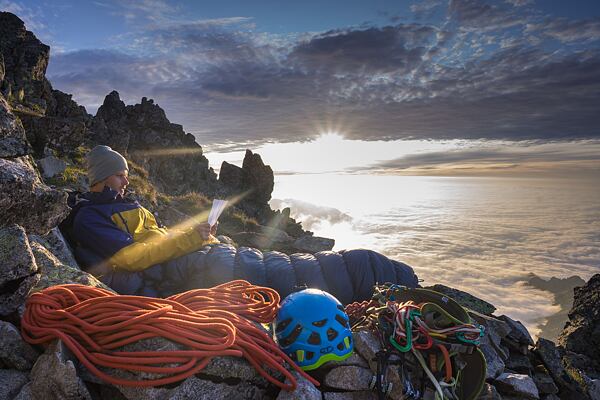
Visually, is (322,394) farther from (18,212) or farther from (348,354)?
(18,212)

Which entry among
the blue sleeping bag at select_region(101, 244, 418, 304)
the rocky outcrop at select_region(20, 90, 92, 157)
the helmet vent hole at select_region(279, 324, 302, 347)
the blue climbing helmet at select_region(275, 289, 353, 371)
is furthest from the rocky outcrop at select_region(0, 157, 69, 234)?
the rocky outcrop at select_region(20, 90, 92, 157)

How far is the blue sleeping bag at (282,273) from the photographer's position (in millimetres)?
6711

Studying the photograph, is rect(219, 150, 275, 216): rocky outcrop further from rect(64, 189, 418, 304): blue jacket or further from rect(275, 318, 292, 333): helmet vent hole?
rect(275, 318, 292, 333): helmet vent hole

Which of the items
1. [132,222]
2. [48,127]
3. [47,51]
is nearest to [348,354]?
[132,222]

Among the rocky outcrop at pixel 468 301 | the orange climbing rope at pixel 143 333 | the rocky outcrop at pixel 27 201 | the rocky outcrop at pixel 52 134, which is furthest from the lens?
the rocky outcrop at pixel 52 134

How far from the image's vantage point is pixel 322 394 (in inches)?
137

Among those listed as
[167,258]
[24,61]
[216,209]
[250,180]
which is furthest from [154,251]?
[250,180]

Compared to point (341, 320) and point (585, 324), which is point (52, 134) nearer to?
point (341, 320)

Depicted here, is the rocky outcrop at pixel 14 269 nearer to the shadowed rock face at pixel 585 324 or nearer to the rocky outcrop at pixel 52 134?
the rocky outcrop at pixel 52 134

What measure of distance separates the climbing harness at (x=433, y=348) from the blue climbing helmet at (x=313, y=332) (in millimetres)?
466

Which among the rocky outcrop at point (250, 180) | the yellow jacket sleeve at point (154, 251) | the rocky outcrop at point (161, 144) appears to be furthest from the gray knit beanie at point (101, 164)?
the rocky outcrop at point (250, 180)

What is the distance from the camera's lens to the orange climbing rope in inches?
115

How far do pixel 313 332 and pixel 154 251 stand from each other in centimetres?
374

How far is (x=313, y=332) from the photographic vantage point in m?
3.58
